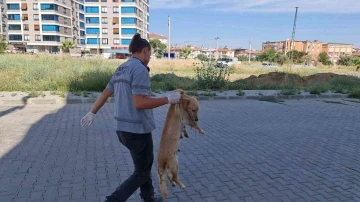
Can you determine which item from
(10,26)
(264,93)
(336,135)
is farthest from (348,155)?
(10,26)

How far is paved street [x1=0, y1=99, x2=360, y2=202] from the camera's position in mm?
3668

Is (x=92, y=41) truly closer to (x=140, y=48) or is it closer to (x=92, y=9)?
(x=92, y=9)

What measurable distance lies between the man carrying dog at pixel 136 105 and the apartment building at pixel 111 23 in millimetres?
77751

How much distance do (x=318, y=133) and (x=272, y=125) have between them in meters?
1.14

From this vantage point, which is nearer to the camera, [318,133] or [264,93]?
[318,133]

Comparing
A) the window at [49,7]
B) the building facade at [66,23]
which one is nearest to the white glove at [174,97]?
the building facade at [66,23]

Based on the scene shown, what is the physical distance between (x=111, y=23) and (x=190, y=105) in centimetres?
8254

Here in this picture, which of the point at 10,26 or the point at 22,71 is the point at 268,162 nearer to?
the point at 22,71

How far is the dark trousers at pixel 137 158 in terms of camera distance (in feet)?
8.92

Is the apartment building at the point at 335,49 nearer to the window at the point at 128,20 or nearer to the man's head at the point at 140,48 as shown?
the window at the point at 128,20

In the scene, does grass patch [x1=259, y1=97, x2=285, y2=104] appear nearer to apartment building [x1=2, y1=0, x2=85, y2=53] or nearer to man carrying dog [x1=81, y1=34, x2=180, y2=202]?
man carrying dog [x1=81, y1=34, x2=180, y2=202]

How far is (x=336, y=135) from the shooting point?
668 centimetres

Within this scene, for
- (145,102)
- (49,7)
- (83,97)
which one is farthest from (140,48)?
(49,7)

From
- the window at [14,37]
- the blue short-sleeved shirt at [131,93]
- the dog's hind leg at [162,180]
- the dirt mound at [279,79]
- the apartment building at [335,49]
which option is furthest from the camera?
the apartment building at [335,49]
